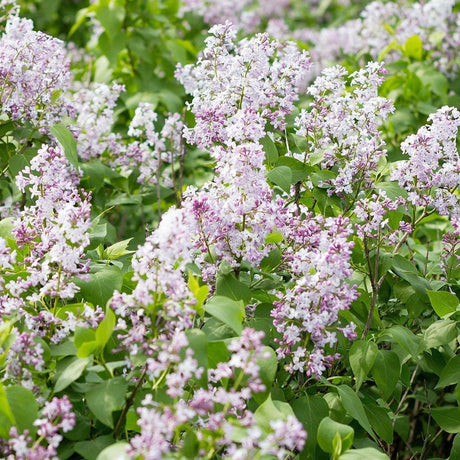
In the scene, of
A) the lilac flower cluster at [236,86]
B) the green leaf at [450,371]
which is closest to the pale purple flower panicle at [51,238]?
the lilac flower cluster at [236,86]

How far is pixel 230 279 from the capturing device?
92.7 inches

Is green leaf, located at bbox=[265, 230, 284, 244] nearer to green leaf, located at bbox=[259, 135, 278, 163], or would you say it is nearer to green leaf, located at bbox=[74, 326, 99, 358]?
green leaf, located at bbox=[259, 135, 278, 163]

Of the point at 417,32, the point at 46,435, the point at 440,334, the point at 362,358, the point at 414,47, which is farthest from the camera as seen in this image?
the point at 417,32

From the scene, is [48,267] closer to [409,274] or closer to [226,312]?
[226,312]

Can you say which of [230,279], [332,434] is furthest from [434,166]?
[332,434]

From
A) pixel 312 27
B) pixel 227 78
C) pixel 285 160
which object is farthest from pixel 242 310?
pixel 312 27

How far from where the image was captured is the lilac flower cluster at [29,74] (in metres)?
2.87

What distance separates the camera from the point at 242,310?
2.18 m

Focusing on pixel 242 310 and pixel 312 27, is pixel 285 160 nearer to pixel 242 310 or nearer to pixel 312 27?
pixel 242 310

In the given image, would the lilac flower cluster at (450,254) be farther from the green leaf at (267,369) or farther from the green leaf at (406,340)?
the green leaf at (267,369)

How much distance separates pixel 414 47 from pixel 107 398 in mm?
4002

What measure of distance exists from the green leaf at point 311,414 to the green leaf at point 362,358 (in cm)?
12

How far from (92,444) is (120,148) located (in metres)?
1.93

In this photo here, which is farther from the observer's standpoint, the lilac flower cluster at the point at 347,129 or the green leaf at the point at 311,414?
the lilac flower cluster at the point at 347,129
